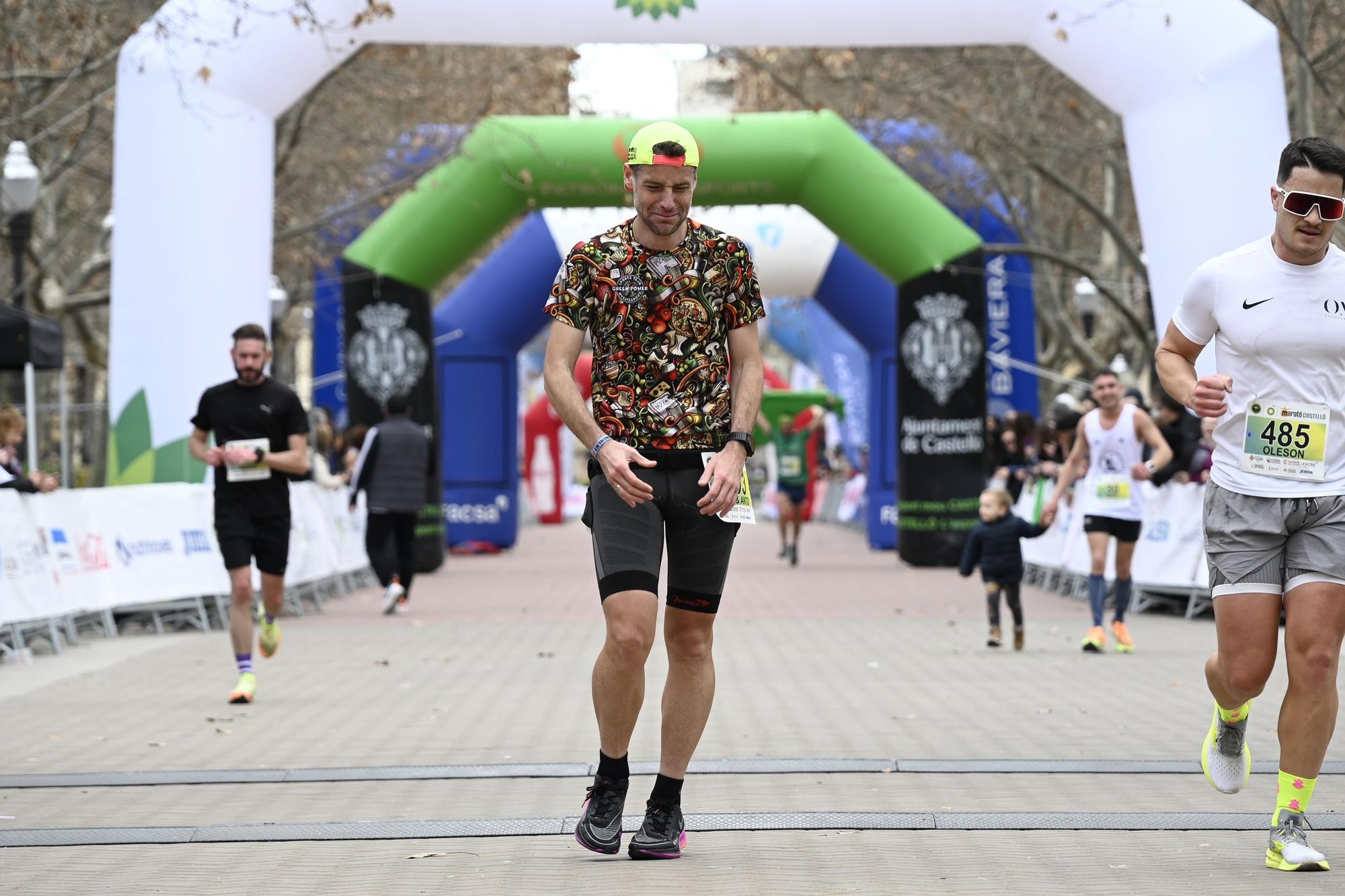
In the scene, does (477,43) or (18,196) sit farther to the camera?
(477,43)

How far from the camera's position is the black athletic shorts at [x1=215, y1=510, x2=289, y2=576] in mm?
9820

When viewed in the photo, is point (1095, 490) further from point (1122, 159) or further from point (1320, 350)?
point (1122, 159)

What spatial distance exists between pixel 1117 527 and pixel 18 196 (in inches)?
368

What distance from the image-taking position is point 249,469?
9875 millimetres

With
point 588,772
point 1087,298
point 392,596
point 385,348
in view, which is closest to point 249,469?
point 588,772

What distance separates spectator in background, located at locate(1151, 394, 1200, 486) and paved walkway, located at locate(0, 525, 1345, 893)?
1.75 metres

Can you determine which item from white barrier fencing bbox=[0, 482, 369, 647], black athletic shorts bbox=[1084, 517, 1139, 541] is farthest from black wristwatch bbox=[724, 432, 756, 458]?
black athletic shorts bbox=[1084, 517, 1139, 541]

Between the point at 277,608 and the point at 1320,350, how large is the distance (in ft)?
20.8

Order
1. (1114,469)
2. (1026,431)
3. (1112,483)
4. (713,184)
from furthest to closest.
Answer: (713,184), (1026,431), (1114,469), (1112,483)

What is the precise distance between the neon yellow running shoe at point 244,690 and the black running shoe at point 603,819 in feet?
15.6

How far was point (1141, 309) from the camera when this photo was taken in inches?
1355

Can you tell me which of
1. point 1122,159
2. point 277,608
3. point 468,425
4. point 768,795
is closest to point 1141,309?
point 1122,159

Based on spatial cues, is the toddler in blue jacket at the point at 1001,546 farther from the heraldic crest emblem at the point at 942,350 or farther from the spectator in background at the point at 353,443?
the heraldic crest emblem at the point at 942,350

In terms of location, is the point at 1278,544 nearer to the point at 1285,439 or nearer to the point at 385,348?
the point at 1285,439
